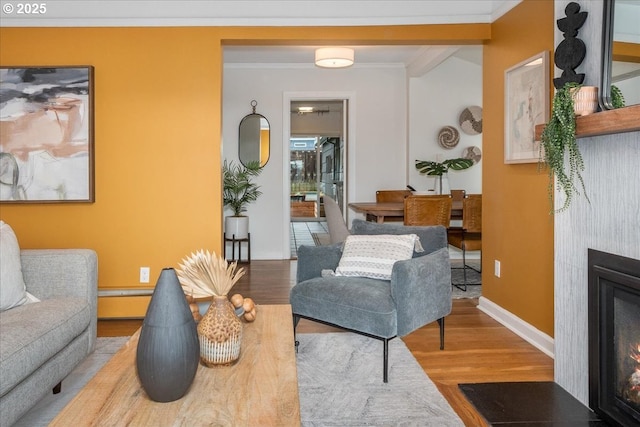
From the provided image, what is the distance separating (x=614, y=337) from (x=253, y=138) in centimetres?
504

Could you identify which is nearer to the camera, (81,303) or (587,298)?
(587,298)

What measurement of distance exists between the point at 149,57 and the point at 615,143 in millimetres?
3150

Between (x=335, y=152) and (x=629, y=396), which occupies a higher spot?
(x=335, y=152)

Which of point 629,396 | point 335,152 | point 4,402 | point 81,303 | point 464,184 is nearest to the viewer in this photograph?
point 4,402

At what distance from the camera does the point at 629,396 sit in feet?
6.43

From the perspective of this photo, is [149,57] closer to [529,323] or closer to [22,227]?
[22,227]

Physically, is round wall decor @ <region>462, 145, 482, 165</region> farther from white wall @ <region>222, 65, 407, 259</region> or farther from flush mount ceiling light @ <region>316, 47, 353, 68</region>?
flush mount ceiling light @ <region>316, 47, 353, 68</region>

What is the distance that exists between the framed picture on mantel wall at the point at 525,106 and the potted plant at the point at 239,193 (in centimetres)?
349

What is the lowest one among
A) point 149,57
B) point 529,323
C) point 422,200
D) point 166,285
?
point 529,323

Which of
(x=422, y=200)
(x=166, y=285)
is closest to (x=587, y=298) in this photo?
(x=166, y=285)

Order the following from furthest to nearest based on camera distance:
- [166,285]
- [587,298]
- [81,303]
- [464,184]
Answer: [464,184] < [81,303] < [587,298] < [166,285]

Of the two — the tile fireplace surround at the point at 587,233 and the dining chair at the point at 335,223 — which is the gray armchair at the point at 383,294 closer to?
the tile fireplace surround at the point at 587,233

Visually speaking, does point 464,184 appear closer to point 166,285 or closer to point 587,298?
point 587,298

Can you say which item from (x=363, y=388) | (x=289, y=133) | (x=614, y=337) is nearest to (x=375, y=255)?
(x=363, y=388)
